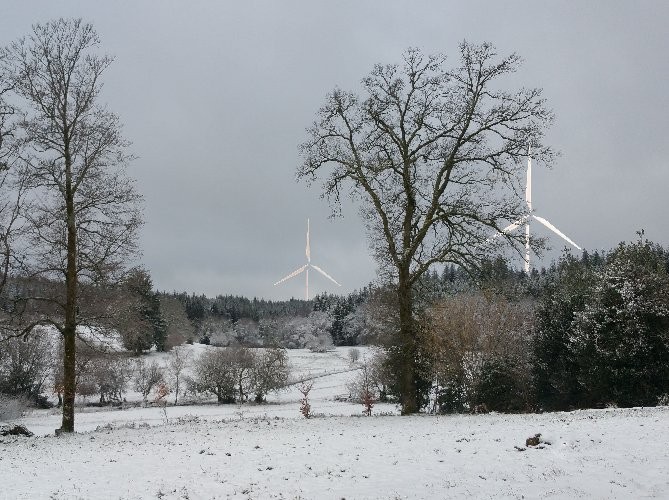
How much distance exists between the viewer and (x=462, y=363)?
89.1 ft

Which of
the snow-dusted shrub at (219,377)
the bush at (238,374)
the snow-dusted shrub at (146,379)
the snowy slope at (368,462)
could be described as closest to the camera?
the snowy slope at (368,462)

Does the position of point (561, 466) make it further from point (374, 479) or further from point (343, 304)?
point (343, 304)

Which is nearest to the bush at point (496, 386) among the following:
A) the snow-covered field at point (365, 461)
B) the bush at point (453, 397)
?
the bush at point (453, 397)

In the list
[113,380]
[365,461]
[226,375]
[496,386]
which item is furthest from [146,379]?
[365,461]

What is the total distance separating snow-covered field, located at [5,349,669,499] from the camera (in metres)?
9.72

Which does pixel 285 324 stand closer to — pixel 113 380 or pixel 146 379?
pixel 146 379

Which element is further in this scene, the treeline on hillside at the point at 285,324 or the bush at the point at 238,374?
the treeline on hillside at the point at 285,324

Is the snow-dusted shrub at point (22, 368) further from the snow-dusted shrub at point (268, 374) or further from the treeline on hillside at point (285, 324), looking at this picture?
the treeline on hillside at point (285, 324)

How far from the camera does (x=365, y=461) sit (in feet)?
38.8

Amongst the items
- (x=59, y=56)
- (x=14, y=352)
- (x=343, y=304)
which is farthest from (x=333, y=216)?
(x=343, y=304)

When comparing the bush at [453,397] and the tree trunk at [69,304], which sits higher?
the tree trunk at [69,304]

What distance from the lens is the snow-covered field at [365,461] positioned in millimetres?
9719

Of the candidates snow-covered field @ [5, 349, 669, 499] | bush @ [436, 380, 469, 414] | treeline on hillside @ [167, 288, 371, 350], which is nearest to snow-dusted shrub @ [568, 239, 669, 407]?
bush @ [436, 380, 469, 414]

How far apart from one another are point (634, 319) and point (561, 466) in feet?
55.3
